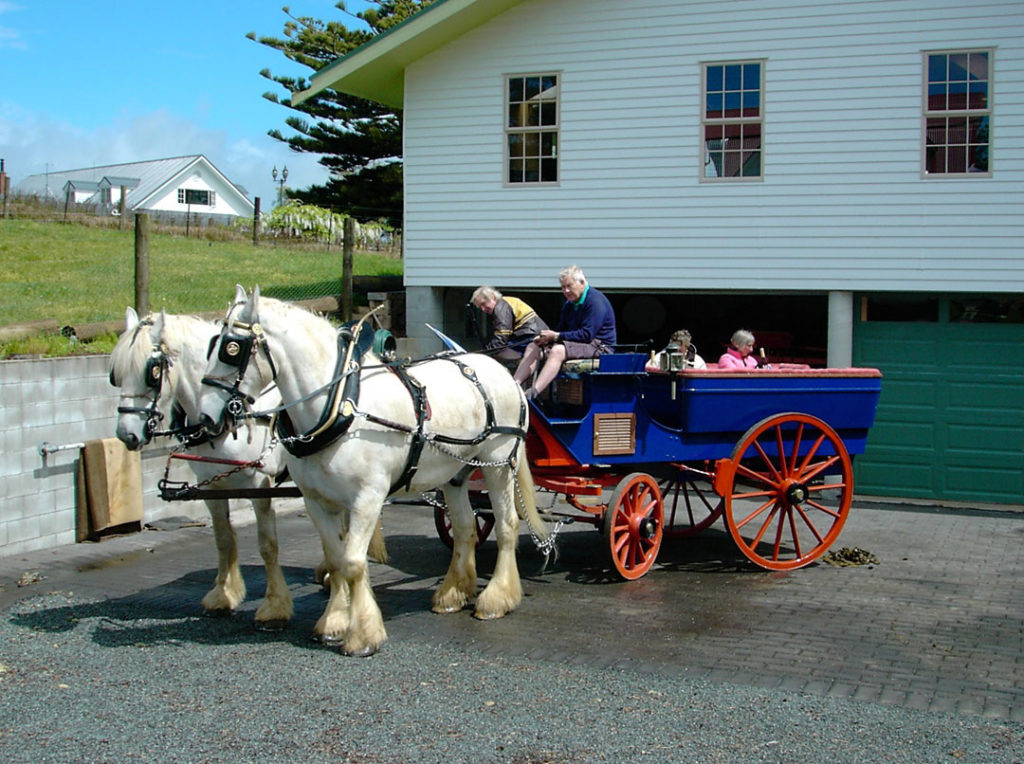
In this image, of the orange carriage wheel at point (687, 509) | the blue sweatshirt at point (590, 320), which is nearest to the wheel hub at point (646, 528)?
the orange carriage wheel at point (687, 509)

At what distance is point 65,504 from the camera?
9.87 meters

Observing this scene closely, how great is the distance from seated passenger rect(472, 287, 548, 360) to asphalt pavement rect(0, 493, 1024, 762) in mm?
1891

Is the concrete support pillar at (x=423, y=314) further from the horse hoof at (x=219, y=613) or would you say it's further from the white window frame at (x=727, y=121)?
the horse hoof at (x=219, y=613)

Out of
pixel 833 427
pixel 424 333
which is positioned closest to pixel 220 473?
pixel 833 427

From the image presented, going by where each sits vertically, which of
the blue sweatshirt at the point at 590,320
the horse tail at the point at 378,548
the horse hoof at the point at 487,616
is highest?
the blue sweatshirt at the point at 590,320

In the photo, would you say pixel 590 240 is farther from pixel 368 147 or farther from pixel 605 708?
pixel 368 147

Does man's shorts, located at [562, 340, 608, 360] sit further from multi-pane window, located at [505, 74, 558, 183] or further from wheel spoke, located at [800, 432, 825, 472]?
multi-pane window, located at [505, 74, 558, 183]

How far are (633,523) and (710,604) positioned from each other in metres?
0.94

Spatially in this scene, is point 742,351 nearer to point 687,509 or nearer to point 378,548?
point 687,509

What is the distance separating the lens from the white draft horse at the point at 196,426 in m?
6.72

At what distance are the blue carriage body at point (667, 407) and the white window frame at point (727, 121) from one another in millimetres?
5140

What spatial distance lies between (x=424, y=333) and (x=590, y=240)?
2786 millimetres

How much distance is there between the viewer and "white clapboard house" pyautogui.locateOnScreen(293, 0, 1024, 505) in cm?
1319

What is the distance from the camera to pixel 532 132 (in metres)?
14.8
